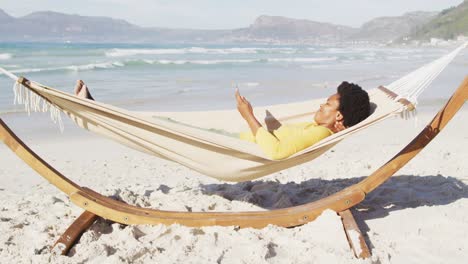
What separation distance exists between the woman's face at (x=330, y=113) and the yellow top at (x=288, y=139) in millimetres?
68

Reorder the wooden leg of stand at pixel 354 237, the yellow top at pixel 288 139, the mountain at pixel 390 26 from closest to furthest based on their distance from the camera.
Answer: the wooden leg of stand at pixel 354 237 < the yellow top at pixel 288 139 < the mountain at pixel 390 26

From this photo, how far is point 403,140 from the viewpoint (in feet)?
18.7

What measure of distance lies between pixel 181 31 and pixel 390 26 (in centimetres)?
5017

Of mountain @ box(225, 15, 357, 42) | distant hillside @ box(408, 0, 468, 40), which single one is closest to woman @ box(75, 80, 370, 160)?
distant hillside @ box(408, 0, 468, 40)

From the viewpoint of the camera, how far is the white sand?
8.39 ft

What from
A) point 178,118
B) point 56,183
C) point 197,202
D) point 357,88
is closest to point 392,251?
point 357,88

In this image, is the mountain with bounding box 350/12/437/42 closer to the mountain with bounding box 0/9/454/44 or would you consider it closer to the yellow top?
the mountain with bounding box 0/9/454/44

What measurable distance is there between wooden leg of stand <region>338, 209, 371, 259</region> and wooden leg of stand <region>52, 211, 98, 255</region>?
1293mm

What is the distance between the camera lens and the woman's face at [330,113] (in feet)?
9.73

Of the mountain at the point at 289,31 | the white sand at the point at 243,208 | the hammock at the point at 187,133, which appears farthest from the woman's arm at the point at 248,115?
the mountain at the point at 289,31

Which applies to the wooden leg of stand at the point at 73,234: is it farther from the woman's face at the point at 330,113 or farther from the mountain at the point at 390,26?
the mountain at the point at 390,26

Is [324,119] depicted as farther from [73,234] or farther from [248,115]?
[73,234]

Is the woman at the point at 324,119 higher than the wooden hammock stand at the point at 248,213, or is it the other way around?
the woman at the point at 324,119

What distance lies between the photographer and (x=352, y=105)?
292 centimetres
